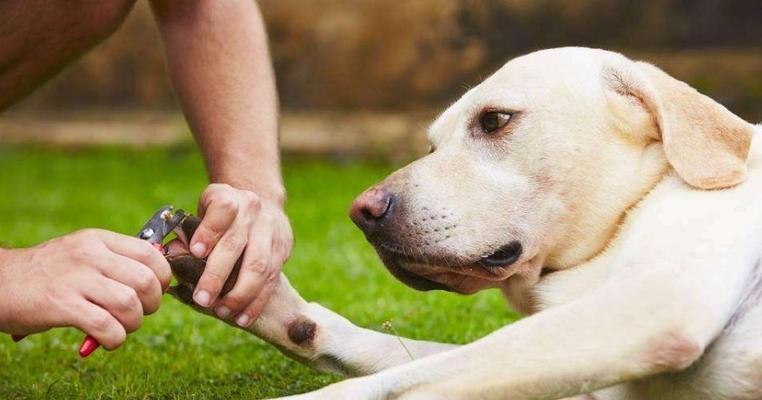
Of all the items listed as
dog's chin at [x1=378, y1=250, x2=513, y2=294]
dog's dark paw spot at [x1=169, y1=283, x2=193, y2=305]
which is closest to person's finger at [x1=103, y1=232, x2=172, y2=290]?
dog's dark paw spot at [x1=169, y1=283, x2=193, y2=305]

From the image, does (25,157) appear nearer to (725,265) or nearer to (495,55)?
(495,55)

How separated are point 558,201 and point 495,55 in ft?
24.1

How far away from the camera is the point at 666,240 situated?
2.63 metres

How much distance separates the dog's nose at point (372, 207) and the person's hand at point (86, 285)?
23.1 inches

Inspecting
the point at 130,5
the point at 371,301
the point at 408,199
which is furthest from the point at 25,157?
the point at 408,199

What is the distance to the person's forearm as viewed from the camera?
3471 mm

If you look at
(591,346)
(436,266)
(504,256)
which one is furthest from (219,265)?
(591,346)

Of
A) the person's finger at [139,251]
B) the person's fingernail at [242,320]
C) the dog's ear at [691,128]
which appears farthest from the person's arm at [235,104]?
the dog's ear at [691,128]

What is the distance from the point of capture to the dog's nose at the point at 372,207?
3029 millimetres

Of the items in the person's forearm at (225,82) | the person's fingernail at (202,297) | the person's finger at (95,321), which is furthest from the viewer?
the person's forearm at (225,82)

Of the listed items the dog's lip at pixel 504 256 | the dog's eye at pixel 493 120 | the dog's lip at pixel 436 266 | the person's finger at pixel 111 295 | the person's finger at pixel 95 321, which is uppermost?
the dog's eye at pixel 493 120

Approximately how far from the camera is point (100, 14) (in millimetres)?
3502

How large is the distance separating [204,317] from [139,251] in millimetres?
2106

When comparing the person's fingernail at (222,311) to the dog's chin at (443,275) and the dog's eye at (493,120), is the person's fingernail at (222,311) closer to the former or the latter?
the dog's chin at (443,275)
